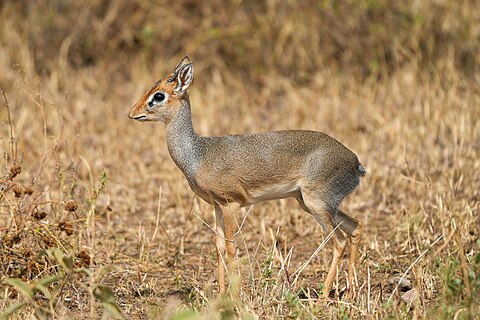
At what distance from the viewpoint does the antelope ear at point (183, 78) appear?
538cm

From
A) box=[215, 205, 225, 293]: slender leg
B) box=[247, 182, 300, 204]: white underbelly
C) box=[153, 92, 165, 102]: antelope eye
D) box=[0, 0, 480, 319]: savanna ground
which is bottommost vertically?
box=[0, 0, 480, 319]: savanna ground

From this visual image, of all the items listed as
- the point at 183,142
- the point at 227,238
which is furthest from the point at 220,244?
the point at 183,142

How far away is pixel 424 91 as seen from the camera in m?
9.16

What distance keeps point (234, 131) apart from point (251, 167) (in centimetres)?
377

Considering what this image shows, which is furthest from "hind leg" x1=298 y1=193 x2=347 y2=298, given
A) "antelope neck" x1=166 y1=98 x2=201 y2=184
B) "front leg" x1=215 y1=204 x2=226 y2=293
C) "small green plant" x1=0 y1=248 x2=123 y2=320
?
"small green plant" x1=0 y1=248 x2=123 y2=320

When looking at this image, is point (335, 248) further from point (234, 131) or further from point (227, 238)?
point (234, 131)

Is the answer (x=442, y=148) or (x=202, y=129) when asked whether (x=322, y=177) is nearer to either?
(x=442, y=148)

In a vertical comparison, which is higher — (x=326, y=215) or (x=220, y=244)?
(x=326, y=215)

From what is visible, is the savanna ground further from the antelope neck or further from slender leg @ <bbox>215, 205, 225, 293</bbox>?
the antelope neck

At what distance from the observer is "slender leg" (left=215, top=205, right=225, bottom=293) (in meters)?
5.16

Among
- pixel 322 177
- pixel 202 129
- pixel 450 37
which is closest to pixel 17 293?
pixel 322 177

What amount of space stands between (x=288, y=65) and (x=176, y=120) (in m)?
5.12

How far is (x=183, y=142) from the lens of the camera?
213 inches

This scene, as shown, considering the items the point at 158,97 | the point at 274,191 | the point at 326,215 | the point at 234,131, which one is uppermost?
the point at 158,97
